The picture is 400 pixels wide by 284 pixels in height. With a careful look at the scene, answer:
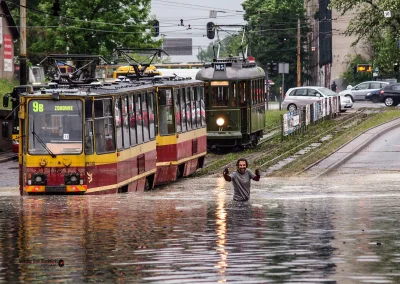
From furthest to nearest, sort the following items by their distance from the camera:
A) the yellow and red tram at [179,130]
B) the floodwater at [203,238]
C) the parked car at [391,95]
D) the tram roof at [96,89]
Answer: the parked car at [391,95] < the yellow and red tram at [179,130] < the tram roof at [96,89] < the floodwater at [203,238]

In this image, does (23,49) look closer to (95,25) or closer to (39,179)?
(39,179)

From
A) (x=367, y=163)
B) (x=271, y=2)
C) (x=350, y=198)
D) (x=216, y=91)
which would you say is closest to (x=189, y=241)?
(x=350, y=198)

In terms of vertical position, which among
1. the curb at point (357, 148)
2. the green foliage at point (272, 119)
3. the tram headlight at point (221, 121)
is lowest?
the green foliage at point (272, 119)

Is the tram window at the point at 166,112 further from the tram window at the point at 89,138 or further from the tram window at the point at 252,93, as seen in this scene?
the tram window at the point at 252,93

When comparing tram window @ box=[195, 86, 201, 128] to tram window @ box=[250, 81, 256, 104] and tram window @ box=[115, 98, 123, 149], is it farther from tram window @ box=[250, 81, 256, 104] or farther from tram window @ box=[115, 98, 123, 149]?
tram window @ box=[115, 98, 123, 149]

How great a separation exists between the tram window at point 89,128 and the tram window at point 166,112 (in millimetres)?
6406

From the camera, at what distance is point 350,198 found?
24359mm

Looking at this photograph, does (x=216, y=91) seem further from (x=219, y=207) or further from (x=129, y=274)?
(x=129, y=274)

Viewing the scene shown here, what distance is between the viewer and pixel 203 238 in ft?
53.8

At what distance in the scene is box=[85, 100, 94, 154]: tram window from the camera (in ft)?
87.3

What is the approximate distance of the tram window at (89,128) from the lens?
2661cm

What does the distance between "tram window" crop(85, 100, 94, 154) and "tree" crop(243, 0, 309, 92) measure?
4309 inches

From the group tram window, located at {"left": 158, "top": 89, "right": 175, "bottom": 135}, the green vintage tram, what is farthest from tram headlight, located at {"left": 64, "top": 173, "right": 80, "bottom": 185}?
the green vintage tram

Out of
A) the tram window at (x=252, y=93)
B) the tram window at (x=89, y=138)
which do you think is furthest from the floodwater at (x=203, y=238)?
the tram window at (x=252, y=93)
